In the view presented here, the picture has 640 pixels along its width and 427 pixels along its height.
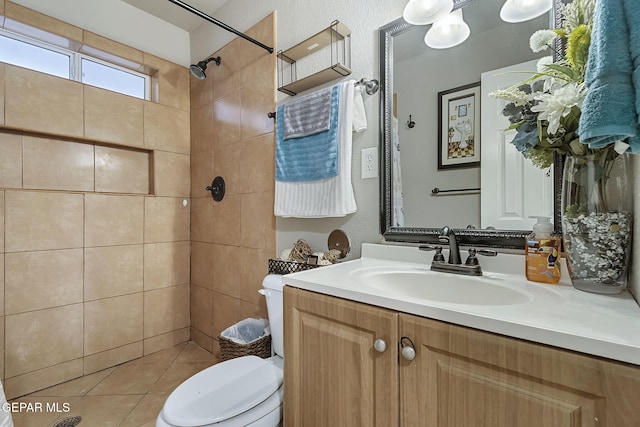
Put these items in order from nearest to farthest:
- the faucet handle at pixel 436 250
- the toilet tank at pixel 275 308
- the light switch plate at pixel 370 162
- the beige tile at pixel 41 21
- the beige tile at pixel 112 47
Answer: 1. the faucet handle at pixel 436 250
2. the light switch plate at pixel 370 162
3. the toilet tank at pixel 275 308
4. the beige tile at pixel 41 21
5. the beige tile at pixel 112 47

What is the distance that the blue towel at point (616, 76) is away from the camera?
474 millimetres

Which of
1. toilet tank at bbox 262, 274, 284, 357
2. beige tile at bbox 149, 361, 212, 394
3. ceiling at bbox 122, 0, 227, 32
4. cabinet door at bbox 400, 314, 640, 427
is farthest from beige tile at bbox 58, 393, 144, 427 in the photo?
ceiling at bbox 122, 0, 227, 32

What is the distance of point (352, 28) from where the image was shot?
1.37 m

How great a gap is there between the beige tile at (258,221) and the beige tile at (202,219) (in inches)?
11.9

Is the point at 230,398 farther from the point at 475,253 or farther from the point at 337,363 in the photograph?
the point at 475,253

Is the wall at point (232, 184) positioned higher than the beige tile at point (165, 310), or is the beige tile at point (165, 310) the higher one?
the wall at point (232, 184)

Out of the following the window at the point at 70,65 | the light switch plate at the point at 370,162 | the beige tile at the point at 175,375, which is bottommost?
the beige tile at the point at 175,375

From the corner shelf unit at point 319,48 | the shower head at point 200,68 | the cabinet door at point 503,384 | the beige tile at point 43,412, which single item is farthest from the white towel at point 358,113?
the beige tile at point 43,412

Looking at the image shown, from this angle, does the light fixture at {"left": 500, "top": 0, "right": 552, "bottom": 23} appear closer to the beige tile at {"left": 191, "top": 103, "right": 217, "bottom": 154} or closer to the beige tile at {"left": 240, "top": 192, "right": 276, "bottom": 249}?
the beige tile at {"left": 240, "top": 192, "right": 276, "bottom": 249}

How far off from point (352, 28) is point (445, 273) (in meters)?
1.19

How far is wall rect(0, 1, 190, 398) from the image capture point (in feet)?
5.58

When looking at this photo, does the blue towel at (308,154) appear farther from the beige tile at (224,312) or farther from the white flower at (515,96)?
the beige tile at (224,312)

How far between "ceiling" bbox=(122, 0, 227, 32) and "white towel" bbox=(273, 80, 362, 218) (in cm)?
156

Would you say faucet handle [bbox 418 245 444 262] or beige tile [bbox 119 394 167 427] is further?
beige tile [bbox 119 394 167 427]
